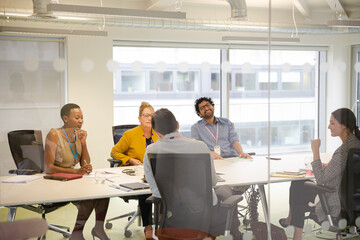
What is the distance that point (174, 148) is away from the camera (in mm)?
3088

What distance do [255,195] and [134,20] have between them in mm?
1702

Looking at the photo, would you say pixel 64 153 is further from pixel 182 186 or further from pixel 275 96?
pixel 275 96

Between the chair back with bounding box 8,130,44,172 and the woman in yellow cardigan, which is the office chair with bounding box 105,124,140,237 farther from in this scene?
the chair back with bounding box 8,130,44,172

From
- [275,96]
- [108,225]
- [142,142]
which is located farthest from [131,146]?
[275,96]

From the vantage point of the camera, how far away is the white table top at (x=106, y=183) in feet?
9.86

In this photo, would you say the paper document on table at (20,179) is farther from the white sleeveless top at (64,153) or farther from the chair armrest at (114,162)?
the chair armrest at (114,162)

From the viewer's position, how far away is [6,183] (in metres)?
3.00

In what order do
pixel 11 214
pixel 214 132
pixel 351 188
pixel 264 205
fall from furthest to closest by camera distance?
pixel 351 188 < pixel 264 205 < pixel 214 132 < pixel 11 214

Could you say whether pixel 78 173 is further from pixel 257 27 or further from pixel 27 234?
pixel 257 27

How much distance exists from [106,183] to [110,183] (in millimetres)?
31

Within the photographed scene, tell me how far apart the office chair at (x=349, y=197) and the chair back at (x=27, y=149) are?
2.13 m

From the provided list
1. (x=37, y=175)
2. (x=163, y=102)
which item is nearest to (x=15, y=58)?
(x=37, y=175)

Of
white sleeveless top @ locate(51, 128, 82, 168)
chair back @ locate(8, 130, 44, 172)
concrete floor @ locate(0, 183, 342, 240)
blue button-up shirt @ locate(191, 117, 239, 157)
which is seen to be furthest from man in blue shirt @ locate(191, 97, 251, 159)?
chair back @ locate(8, 130, 44, 172)

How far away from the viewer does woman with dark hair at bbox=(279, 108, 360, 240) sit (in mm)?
3633
